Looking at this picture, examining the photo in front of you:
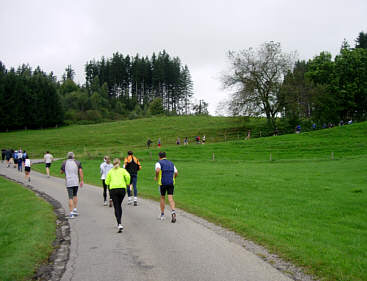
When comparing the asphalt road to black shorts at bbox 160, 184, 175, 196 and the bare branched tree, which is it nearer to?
black shorts at bbox 160, 184, 175, 196

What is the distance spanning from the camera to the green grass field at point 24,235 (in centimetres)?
644

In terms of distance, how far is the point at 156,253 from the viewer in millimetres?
7309

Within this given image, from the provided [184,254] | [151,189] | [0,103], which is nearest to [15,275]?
[184,254]

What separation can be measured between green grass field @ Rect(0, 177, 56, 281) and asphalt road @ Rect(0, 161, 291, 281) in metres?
0.70

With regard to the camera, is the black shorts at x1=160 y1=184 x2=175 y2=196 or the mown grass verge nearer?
the mown grass verge

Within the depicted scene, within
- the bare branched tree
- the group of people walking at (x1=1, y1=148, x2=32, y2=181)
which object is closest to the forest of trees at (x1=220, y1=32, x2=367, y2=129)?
the bare branched tree

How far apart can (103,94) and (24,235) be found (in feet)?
372

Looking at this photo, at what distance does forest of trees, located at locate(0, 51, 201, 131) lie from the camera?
8506 cm

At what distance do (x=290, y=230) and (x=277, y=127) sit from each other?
50064 millimetres

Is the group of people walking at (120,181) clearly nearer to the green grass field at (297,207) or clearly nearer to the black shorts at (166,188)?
the black shorts at (166,188)

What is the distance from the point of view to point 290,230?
945 cm

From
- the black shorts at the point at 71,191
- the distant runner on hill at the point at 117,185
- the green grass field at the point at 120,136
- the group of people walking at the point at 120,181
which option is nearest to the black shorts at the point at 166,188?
the group of people walking at the point at 120,181

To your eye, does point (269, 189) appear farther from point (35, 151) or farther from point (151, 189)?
point (35, 151)

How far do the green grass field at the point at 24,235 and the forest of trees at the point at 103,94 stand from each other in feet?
246
